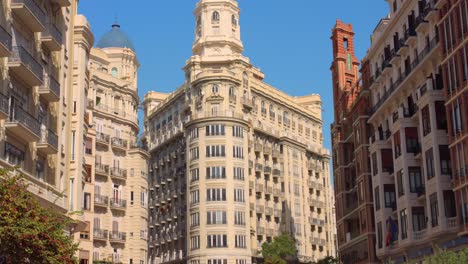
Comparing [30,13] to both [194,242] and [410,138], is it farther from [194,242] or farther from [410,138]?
[194,242]

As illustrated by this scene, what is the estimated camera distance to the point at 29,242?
29047 mm

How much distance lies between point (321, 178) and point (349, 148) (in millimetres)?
42509

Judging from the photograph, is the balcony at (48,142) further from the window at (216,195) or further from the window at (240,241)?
the window at (240,241)

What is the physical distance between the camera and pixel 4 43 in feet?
117

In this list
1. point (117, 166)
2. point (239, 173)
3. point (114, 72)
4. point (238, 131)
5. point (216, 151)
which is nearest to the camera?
point (117, 166)

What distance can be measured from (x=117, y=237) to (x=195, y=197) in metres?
25.9

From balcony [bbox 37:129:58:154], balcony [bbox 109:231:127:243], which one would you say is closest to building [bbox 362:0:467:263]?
balcony [bbox 37:129:58:154]

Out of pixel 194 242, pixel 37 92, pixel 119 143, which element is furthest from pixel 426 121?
pixel 194 242

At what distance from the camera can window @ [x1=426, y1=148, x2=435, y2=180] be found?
52.5m

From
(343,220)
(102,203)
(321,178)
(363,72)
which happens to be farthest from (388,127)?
(321,178)

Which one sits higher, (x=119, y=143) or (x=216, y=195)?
(x=119, y=143)

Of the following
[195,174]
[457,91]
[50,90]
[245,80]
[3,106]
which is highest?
[245,80]

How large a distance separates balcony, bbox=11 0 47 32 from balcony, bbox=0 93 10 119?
494 centimetres

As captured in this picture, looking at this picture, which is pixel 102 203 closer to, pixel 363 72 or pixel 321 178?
pixel 363 72
